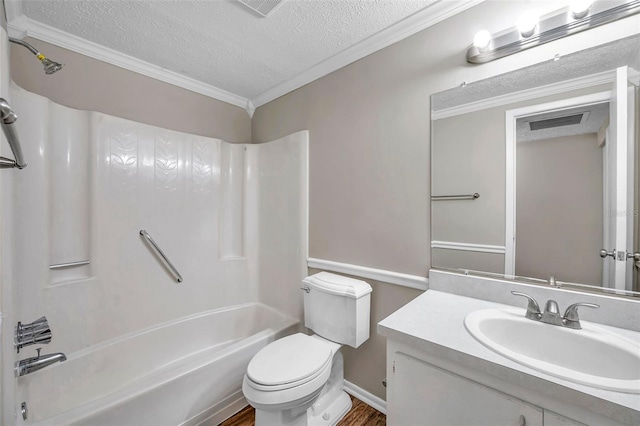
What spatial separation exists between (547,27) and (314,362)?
6.19 feet

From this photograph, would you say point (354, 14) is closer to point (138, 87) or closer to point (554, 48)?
point (554, 48)

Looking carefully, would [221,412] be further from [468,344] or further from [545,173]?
[545,173]

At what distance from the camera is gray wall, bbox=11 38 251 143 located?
157 centimetres

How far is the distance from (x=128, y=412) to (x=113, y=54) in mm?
2202

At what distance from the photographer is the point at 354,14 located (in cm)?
144

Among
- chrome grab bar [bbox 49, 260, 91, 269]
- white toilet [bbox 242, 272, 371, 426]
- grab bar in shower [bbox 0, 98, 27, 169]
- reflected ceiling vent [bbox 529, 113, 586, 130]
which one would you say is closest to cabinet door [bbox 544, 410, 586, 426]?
white toilet [bbox 242, 272, 371, 426]

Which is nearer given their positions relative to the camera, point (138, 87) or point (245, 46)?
point (245, 46)

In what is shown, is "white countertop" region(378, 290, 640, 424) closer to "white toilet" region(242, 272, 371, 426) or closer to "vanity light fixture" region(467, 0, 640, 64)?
"white toilet" region(242, 272, 371, 426)

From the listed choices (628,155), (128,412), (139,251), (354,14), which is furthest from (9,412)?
(628,155)

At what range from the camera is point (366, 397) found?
169cm

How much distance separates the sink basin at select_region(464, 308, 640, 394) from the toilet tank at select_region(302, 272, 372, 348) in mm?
667

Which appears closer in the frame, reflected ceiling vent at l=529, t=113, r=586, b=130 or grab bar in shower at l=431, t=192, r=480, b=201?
reflected ceiling vent at l=529, t=113, r=586, b=130

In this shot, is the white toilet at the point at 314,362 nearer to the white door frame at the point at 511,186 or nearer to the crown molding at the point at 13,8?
the white door frame at the point at 511,186

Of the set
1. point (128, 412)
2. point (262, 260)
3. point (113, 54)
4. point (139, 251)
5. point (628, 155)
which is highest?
point (113, 54)
